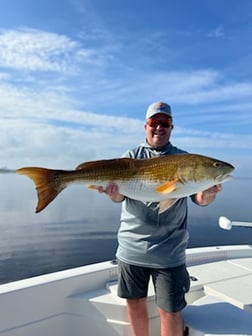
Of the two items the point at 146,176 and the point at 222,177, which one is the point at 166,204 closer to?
the point at 146,176

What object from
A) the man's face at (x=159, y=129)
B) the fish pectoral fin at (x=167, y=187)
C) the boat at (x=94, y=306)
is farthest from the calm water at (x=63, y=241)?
the fish pectoral fin at (x=167, y=187)

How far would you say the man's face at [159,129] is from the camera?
2689 millimetres

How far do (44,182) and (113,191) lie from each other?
0.52m

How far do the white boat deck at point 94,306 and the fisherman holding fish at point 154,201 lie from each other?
1.16 feet

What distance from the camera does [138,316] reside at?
2660mm

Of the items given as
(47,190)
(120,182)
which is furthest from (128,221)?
(47,190)

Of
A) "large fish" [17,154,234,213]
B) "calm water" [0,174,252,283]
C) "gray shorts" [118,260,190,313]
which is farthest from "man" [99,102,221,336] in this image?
"calm water" [0,174,252,283]

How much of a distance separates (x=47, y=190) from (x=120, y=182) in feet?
1.79

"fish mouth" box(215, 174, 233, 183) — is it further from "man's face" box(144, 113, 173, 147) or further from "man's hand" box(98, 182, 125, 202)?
"man's hand" box(98, 182, 125, 202)

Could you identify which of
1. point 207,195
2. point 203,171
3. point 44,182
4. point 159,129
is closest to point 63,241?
point 44,182

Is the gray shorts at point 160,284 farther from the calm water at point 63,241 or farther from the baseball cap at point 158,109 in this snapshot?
the calm water at point 63,241

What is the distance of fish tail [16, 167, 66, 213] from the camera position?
97.4 inches

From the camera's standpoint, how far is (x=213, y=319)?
108 inches

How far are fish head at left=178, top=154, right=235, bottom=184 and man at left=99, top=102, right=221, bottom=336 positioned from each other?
0.11 meters
